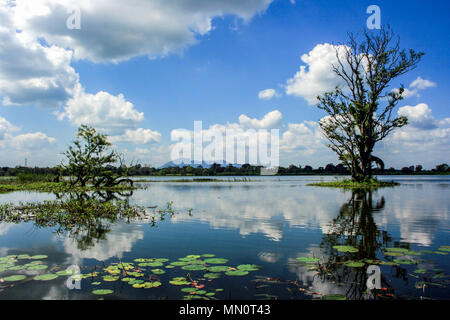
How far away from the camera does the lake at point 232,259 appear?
5820 mm

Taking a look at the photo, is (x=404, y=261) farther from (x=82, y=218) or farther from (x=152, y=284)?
(x=82, y=218)

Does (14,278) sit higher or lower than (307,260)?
lower

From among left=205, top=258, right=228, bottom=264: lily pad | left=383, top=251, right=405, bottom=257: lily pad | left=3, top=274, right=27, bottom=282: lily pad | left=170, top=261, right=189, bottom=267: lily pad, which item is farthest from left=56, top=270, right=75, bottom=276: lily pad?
Answer: left=383, top=251, right=405, bottom=257: lily pad

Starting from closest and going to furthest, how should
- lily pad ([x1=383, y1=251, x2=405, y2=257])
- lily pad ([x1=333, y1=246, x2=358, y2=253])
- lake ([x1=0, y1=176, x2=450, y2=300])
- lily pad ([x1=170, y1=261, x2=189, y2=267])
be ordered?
lake ([x1=0, y1=176, x2=450, y2=300]) → lily pad ([x1=170, y1=261, x2=189, y2=267]) → lily pad ([x1=383, y1=251, x2=405, y2=257]) → lily pad ([x1=333, y1=246, x2=358, y2=253])

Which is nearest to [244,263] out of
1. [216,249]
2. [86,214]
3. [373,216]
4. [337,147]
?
[216,249]

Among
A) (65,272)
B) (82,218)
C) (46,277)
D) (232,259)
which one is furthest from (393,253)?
(82,218)

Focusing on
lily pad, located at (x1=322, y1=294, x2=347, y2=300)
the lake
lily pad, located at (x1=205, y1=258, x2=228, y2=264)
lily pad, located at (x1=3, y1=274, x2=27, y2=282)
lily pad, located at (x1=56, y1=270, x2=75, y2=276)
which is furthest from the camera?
lily pad, located at (x1=205, y1=258, x2=228, y2=264)

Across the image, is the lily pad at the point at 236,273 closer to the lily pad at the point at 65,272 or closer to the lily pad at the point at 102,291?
the lily pad at the point at 102,291

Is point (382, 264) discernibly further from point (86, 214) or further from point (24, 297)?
point (86, 214)

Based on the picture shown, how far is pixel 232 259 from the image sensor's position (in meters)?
7.93

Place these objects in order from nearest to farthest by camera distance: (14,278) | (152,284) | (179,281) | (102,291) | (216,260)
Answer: (102,291)
(152,284)
(179,281)
(14,278)
(216,260)

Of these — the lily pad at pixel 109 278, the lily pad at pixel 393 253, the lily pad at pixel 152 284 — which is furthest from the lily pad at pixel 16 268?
the lily pad at pixel 393 253

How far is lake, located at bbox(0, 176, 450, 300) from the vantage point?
5.82 meters

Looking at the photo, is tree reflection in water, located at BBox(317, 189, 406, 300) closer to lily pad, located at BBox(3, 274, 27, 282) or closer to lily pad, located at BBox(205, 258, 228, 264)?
lily pad, located at BBox(205, 258, 228, 264)
